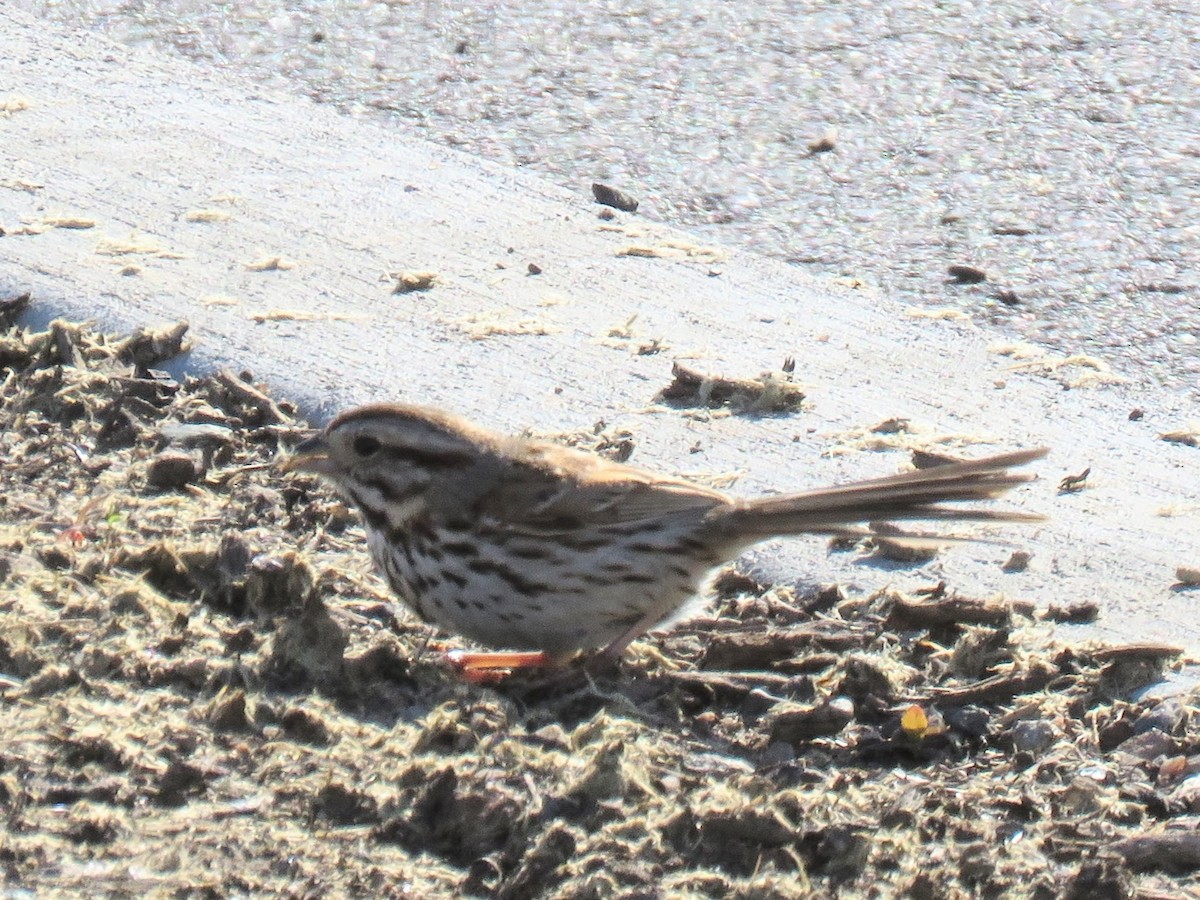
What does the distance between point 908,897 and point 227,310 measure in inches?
143

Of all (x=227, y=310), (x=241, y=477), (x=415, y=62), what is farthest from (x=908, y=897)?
(x=415, y=62)

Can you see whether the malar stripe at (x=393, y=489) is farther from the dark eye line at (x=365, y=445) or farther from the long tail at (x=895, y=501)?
the long tail at (x=895, y=501)

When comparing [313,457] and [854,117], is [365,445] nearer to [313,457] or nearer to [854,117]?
[313,457]

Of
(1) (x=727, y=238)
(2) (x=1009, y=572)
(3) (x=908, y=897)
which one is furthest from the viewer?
(1) (x=727, y=238)

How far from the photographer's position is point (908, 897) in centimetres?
388

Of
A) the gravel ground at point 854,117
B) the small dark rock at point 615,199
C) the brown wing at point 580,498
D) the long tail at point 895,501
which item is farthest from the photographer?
the small dark rock at point 615,199

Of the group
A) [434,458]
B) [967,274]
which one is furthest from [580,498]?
[967,274]

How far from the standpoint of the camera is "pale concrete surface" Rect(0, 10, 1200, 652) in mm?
5730

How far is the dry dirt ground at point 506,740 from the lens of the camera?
13.0ft

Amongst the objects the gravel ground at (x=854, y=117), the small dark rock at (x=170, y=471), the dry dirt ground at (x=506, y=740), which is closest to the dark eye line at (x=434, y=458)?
the dry dirt ground at (x=506, y=740)

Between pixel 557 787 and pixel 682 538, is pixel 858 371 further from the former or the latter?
pixel 557 787

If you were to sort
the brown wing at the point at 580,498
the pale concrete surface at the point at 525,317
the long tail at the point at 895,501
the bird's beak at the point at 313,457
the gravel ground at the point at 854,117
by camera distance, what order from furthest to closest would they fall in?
the gravel ground at the point at 854,117, the pale concrete surface at the point at 525,317, the bird's beak at the point at 313,457, the brown wing at the point at 580,498, the long tail at the point at 895,501

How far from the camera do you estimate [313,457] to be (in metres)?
5.32

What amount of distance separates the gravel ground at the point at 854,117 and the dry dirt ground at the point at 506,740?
2.40 m
